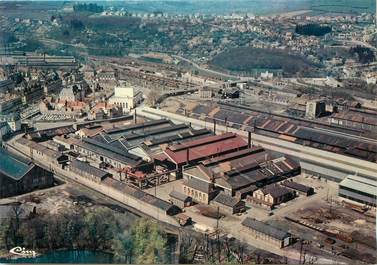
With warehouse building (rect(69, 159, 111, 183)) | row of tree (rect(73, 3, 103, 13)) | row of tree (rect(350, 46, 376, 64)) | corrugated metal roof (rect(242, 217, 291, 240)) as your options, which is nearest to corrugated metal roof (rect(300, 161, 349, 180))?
corrugated metal roof (rect(242, 217, 291, 240))

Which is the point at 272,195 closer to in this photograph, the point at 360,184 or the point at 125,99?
the point at 360,184

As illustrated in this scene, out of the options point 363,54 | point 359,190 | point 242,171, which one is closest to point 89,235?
point 242,171

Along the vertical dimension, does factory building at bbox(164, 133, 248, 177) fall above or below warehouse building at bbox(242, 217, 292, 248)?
above

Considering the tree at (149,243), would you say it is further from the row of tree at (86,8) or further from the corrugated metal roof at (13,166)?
the row of tree at (86,8)

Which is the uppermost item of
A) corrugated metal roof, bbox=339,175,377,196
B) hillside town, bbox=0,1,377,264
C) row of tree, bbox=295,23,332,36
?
row of tree, bbox=295,23,332,36

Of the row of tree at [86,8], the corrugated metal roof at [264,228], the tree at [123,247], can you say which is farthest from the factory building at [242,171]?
the row of tree at [86,8]

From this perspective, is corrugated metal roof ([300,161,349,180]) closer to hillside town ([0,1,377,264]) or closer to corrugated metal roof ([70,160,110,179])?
hillside town ([0,1,377,264])
